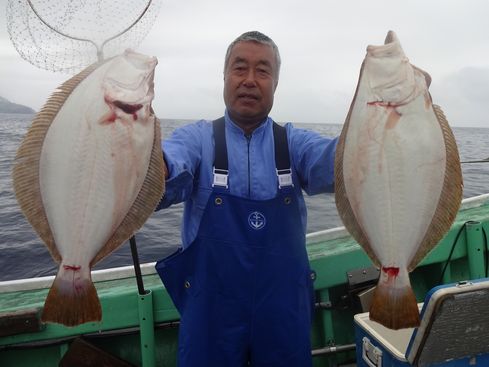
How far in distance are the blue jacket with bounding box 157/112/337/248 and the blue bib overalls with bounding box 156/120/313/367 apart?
0.25 ft

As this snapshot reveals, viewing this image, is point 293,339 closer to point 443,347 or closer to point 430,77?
point 443,347

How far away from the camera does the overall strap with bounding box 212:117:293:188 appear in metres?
2.33

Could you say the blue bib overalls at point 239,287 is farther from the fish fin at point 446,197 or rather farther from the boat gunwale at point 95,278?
the boat gunwale at point 95,278

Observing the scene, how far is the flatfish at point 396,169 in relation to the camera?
1.85 m

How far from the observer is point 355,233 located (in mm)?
1979

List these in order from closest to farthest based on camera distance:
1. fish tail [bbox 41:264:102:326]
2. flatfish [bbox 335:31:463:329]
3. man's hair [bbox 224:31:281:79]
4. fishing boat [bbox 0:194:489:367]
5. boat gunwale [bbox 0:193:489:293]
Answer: fish tail [bbox 41:264:102:326] < flatfish [bbox 335:31:463:329] < man's hair [bbox 224:31:281:79] < fishing boat [bbox 0:194:489:367] < boat gunwale [bbox 0:193:489:293]

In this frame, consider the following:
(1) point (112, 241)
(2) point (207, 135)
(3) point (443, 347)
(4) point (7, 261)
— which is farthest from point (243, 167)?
(4) point (7, 261)

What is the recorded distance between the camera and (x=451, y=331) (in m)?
2.10

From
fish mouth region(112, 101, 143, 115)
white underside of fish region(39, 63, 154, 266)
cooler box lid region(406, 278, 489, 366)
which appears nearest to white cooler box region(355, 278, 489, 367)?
cooler box lid region(406, 278, 489, 366)

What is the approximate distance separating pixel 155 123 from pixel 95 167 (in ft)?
1.01

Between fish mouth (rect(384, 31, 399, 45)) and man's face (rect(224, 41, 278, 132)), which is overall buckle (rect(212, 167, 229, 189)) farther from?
fish mouth (rect(384, 31, 399, 45))

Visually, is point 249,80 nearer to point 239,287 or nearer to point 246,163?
point 246,163

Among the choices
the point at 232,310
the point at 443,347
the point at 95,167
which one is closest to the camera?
the point at 95,167

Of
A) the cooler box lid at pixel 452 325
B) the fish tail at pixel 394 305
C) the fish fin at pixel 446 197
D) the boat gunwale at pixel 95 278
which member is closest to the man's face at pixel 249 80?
the fish fin at pixel 446 197
